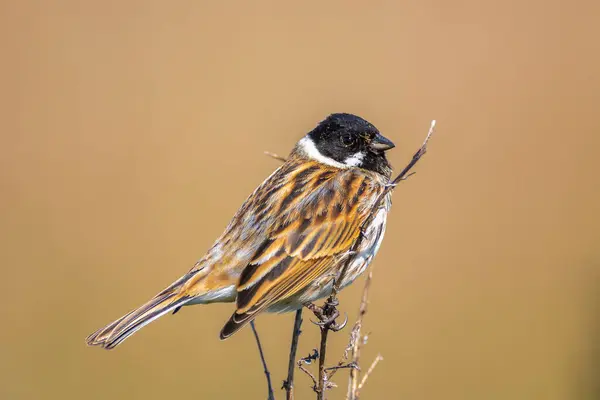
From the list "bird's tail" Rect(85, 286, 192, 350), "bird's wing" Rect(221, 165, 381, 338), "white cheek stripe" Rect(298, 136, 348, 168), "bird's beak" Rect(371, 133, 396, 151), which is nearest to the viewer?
"bird's tail" Rect(85, 286, 192, 350)

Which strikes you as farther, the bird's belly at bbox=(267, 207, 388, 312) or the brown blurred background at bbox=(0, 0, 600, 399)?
the brown blurred background at bbox=(0, 0, 600, 399)

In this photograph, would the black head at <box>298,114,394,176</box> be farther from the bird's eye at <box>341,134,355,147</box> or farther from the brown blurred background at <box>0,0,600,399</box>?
the brown blurred background at <box>0,0,600,399</box>

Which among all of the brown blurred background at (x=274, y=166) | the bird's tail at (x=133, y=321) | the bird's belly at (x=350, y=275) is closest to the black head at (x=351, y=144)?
the bird's belly at (x=350, y=275)

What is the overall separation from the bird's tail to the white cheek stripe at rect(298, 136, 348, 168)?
1124 millimetres

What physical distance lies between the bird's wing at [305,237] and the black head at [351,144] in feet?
0.57

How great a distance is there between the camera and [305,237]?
13.8 ft


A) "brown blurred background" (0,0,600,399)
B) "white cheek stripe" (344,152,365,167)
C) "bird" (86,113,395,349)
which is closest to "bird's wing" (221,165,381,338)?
"bird" (86,113,395,349)

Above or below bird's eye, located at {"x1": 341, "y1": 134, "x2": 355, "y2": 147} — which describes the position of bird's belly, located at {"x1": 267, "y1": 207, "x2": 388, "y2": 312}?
below

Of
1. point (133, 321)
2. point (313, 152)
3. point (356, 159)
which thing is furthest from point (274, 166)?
point (133, 321)

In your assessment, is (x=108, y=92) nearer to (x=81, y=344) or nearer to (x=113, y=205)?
(x=113, y=205)

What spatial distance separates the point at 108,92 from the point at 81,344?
4636mm

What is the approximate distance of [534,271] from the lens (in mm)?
8109

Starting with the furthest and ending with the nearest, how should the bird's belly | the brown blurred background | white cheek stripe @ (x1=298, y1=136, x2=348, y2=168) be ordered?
the brown blurred background → white cheek stripe @ (x1=298, y1=136, x2=348, y2=168) → the bird's belly

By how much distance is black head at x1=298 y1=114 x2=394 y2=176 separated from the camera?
463cm
